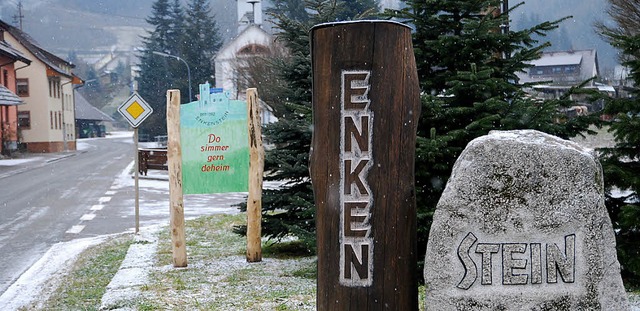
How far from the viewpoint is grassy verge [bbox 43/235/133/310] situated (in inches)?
320

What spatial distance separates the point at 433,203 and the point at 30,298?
4.79 meters

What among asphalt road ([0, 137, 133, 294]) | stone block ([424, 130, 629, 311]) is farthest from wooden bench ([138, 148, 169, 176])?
stone block ([424, 130, 629, 311])

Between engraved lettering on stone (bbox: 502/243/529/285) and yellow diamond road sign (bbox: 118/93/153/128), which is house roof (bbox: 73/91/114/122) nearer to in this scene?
yellow diamond road sign (bbox: 118/93/153/128)

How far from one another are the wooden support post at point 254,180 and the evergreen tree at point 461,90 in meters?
2.50

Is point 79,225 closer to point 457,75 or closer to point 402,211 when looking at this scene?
point 457,75

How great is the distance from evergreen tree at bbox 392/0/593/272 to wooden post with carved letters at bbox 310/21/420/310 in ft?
8.36

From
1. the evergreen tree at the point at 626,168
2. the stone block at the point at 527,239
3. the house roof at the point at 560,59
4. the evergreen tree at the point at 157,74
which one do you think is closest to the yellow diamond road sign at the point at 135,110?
the evergreen tree at the point at 626,168

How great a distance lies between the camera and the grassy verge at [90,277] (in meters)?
8.13

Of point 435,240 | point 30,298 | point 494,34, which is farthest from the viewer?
point 30,298

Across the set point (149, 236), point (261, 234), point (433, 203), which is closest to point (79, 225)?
point (149, 236)

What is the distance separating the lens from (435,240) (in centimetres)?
458

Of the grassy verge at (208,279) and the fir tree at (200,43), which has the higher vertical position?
the fir tree at (200,43)

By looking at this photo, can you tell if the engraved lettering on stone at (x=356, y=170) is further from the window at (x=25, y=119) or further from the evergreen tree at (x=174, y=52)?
the evergreen tree at (x=174, y=52)

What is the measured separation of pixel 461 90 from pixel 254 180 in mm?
3275
